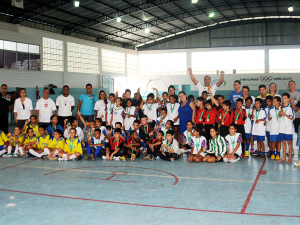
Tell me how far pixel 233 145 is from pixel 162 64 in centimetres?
2807

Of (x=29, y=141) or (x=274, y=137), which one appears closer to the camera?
(x=274, y=137)

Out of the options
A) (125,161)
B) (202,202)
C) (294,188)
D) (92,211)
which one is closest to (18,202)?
(92,211)

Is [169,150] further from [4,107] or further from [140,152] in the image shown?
[4,107]

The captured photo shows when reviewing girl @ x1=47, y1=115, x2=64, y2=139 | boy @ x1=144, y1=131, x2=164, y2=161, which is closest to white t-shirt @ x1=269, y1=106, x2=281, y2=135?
boy @ x1=144, y1=131, x2=164, y2=161

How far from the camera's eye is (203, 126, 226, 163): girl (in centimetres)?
769

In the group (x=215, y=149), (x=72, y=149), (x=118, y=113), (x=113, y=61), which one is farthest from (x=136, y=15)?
(x=215, y=149)

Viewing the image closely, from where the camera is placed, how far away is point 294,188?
5.30m

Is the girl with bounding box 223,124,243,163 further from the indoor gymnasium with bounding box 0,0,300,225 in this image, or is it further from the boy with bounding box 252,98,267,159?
the boy with bounding box 252,98,267,159

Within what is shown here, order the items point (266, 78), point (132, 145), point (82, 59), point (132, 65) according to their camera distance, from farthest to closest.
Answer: point (132, 65), point (266, 78), point (82, 59), point (132, 145)

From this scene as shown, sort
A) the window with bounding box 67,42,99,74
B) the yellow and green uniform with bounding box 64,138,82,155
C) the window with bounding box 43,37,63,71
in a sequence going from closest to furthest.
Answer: the yellow and green uniform with bounding box 64,138,82,155, the window with bounding box 43,37,63,71, the window with bounding box 67,42,99,74

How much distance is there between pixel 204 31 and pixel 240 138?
28.2 m

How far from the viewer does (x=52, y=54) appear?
2461 cm

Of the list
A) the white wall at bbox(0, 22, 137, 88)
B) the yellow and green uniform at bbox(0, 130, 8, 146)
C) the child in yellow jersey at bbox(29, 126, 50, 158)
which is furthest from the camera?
the white wall at bbox(0, 22, 137, 88)

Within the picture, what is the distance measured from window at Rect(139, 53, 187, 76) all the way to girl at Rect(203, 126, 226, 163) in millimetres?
26454
